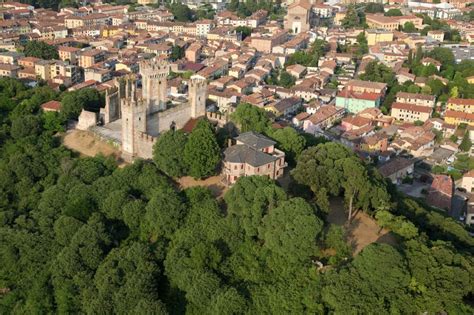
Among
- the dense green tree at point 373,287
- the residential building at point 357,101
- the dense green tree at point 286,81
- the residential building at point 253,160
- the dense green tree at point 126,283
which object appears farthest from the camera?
the dense green tree at point 286,81

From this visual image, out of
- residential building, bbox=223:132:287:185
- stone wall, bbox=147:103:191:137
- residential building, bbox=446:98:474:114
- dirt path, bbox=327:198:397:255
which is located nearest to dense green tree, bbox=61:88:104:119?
stone wall, bbox=147:103:191:137

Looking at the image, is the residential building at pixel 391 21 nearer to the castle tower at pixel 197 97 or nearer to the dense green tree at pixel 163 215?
the castle tower at pixel 197 97

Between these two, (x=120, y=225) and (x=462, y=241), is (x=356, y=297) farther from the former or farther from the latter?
(x=120, y=225)

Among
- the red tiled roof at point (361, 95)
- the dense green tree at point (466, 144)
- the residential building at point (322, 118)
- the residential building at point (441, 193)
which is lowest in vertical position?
the residential building at point (441, 193)

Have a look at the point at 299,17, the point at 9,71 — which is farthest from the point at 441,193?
the point at 299,17

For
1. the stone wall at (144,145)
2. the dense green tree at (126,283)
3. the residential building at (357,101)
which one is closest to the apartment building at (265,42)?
the residential building at (357,101)

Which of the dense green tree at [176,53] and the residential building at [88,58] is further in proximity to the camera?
the dense green tree at [176,53]

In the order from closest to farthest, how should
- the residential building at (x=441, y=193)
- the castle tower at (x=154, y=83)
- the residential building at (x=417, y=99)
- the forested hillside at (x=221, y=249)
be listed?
the forested hillside at (x=221, y=249), the castle tower at (x=154, y=83), the residential building at (x=441, y=193), the residential building at (x=417, y=99)
